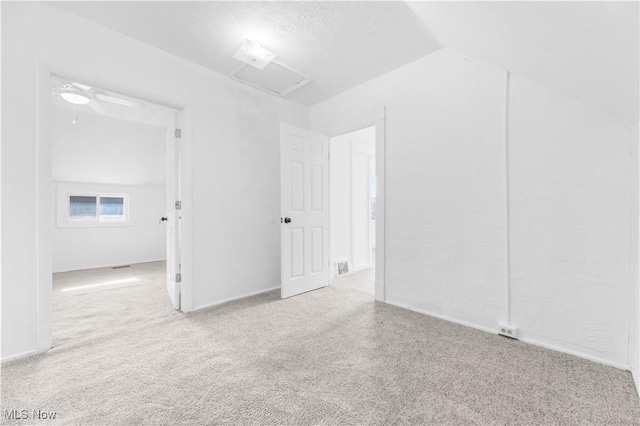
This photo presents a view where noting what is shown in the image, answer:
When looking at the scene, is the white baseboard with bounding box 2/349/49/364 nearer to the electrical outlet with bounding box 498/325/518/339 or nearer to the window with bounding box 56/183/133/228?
the electrical outlet with bounding box 498/325/518/339

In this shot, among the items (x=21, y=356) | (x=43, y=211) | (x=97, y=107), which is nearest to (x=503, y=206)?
(x=43, y=211)

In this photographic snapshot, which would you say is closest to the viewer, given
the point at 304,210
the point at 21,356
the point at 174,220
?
the point at 21,356

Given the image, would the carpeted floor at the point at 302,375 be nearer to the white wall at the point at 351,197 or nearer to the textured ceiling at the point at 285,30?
the white wall at the point at 351,197

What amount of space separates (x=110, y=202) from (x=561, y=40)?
264 inches

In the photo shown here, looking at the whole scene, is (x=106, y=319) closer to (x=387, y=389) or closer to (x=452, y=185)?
(x=387, y=389)

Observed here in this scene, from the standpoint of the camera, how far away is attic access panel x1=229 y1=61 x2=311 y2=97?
277cm

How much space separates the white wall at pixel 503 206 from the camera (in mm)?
1714

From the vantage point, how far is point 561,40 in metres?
1.23

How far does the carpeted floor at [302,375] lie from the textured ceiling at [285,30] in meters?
2.47

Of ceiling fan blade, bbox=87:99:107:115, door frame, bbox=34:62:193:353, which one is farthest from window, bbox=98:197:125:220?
door frame, bbox=34:62:193:353

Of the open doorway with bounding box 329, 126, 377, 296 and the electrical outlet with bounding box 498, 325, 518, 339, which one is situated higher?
the open doorway with bounding box 329, 126, 377, 296

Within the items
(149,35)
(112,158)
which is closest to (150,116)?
(112,158)

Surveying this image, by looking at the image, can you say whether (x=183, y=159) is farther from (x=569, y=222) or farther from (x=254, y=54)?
(x=569, y=222)

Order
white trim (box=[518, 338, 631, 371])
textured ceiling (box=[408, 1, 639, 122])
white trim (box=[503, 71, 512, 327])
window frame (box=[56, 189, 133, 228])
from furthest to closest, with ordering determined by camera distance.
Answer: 1. window frame (box=[56, 189, 133, 228])
2. white trim (box=[503, 71, 512, 327])
3. white trim (box=[518, 338, 631, 371])
4. textured ceiling (box=[408, 1, 639, 122])
